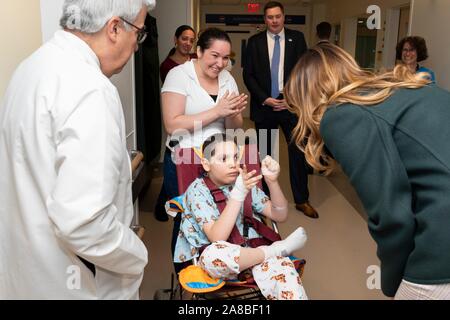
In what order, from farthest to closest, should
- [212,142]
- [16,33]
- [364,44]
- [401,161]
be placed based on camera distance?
[364,44], [212,142], [16,33], [401,161]

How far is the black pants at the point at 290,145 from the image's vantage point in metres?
3.85

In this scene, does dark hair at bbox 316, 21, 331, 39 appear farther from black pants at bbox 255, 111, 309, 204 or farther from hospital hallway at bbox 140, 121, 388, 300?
hospital hallway at bbox 140, 121, 388, 300

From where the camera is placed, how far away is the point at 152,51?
15.0ft

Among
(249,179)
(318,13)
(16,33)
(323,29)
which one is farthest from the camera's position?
(318,13)

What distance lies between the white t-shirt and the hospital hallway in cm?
104

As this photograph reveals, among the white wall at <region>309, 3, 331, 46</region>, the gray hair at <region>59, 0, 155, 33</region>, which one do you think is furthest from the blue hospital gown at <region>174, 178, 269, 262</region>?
the white wall at <region>309, 3, 331, 46</region>

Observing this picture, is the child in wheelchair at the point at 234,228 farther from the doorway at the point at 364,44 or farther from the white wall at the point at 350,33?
the white wall at the point at 350,33

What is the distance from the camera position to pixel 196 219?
200cm

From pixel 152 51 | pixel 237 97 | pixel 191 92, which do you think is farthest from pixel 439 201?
pixel 152 51

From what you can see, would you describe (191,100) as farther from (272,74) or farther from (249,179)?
(272,74)

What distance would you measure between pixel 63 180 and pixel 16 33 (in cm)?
76

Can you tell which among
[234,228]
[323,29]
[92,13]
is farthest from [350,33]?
[92,13]

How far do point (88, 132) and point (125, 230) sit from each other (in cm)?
30

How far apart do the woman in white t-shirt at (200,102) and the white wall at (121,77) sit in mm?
305
